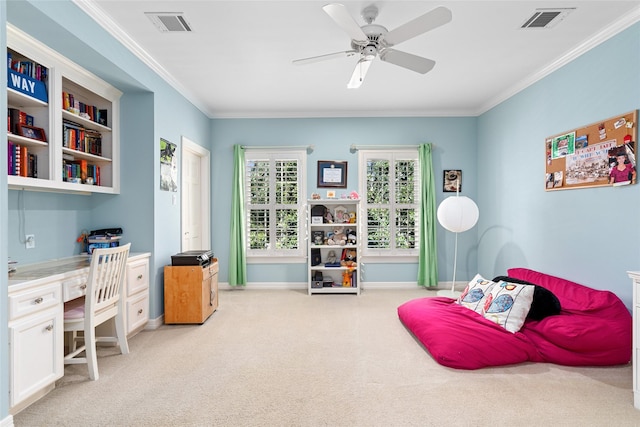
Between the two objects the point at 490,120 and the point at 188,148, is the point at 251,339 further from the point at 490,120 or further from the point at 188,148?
the point at 490,120

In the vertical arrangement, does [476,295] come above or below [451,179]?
below

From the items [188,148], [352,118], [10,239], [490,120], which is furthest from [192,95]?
[490,120]

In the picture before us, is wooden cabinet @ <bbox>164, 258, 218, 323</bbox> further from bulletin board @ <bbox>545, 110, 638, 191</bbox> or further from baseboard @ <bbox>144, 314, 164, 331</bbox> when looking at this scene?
bulletin board @ <bbox>545, 110, 638, 191</bbox>

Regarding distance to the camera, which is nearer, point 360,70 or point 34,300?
point 34,300

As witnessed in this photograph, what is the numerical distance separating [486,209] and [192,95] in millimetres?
4371

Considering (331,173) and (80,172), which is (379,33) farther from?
(331,173)

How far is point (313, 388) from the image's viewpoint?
2400mm


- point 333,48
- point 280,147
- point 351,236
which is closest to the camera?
point 333,48

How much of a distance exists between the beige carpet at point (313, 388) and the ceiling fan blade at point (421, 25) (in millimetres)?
2378

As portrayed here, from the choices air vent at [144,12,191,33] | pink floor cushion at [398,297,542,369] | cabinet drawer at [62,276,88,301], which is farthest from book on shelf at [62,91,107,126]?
pink floor cushion at [398,297,542,369]

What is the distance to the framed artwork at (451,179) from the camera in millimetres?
5477

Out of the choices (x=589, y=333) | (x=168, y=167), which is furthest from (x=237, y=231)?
(x=589, y=333)

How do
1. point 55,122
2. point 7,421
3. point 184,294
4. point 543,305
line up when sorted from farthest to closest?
1. point 184,294
2. point 543,305
3. point 55,122
4. point 7,421

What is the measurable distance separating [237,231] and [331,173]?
167cm
